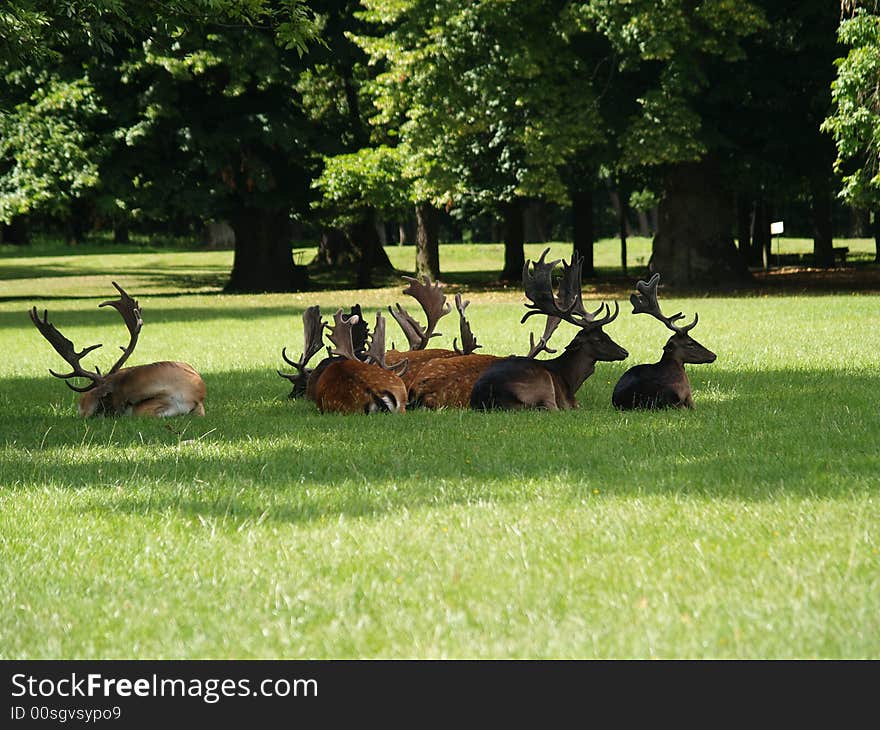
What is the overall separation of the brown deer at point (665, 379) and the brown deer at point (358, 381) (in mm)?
1850

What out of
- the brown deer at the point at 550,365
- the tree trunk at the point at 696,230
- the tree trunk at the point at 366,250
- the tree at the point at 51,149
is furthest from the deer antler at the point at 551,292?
the tree trunk at the point at 366,250

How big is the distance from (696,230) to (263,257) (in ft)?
41.8

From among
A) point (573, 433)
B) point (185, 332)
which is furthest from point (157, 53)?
point (573, 433)

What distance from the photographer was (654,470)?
806 cm

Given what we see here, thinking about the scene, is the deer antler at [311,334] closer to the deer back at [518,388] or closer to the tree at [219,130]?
the deer back at [518,388]

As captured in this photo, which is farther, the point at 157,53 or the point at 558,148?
the point at 157,53

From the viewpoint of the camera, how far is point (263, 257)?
129 ft

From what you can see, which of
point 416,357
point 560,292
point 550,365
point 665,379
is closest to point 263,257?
point 416,357

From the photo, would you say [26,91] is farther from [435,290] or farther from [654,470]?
[654,470]

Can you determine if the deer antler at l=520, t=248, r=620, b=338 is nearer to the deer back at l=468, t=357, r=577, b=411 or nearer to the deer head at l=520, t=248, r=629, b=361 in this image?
the deer head at l=520, t=248, r=629, b=361

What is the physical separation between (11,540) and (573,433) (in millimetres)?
4481

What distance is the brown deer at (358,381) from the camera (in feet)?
37.2

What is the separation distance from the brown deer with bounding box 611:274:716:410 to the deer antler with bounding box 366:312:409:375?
1.84 m

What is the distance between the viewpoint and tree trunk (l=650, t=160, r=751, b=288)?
3325 centimetres
